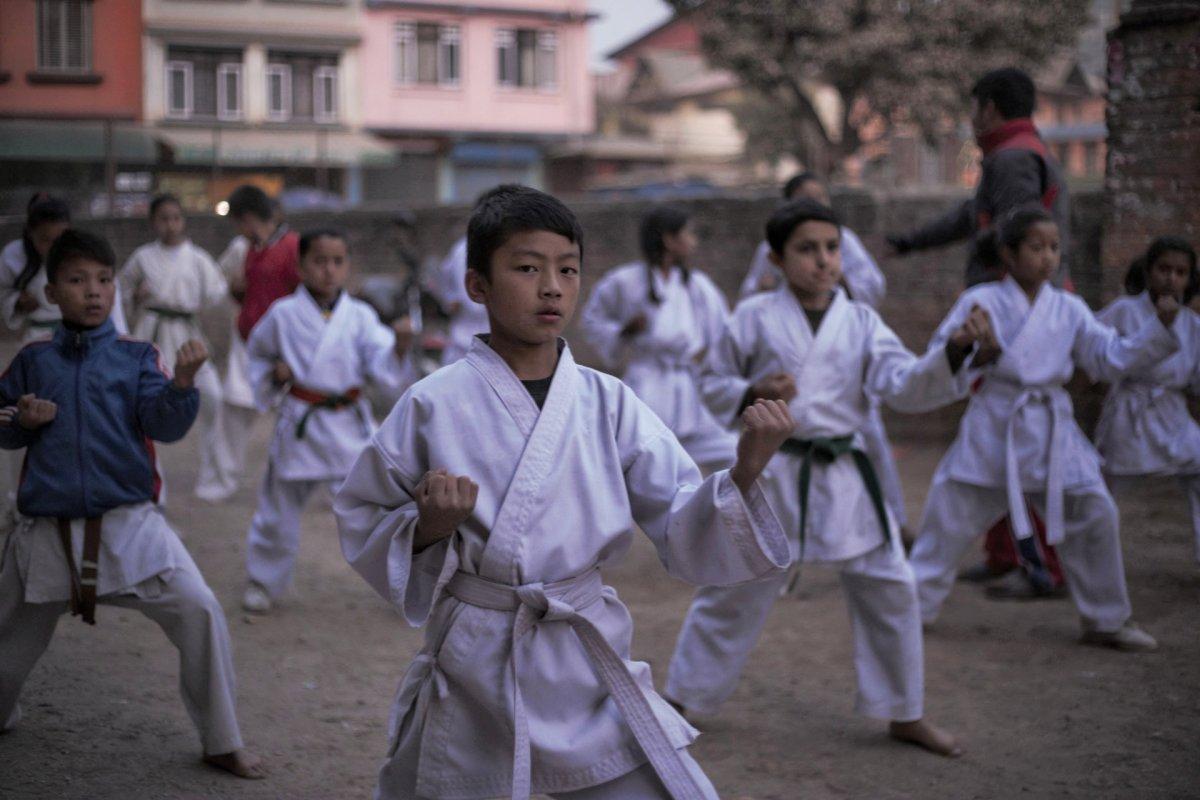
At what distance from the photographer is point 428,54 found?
100ft

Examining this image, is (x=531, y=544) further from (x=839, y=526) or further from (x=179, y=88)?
(x=179, y=88)

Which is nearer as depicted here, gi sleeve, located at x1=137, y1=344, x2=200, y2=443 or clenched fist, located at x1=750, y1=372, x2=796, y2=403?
gi sleeve, located at x1=137, y1=344, x2=200, y2=443

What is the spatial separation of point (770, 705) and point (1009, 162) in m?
2.76

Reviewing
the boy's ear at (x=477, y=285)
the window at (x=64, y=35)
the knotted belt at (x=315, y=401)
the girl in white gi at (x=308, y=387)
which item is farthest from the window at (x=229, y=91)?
the boy's ear at (x=477, y=285)

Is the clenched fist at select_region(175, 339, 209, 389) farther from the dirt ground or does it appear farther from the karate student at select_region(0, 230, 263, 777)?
the dirt ground

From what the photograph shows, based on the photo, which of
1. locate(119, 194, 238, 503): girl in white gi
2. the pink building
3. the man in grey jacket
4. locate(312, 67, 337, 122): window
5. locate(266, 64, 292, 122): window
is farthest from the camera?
the pink building

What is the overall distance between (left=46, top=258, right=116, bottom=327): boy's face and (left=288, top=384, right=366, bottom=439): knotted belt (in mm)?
2060

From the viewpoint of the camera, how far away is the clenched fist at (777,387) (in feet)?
13.2

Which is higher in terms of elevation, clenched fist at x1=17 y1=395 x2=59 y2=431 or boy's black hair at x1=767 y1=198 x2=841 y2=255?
boy's black hair at x1=767 y1=198 x2=841 y2=255

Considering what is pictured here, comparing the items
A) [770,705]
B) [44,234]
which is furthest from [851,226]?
[44,234]

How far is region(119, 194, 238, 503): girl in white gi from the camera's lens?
8078 mm

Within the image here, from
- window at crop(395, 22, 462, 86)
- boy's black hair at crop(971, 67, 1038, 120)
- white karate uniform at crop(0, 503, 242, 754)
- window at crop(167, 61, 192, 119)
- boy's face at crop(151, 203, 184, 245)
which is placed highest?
window at crop(395, 22, 462, 86)

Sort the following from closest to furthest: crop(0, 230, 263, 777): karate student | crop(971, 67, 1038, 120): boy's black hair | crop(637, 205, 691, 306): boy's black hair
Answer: crop(0, 230, 263, 777): karate student → crop(971, 67, 1038, 120): boy's black hair → crop(637, 205, 691, 306): boy's black hair

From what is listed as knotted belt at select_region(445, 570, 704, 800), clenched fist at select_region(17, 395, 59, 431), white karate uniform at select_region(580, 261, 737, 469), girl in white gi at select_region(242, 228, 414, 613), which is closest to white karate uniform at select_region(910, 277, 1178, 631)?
white karate uniform at select_region(580, 261, 737, 469)
